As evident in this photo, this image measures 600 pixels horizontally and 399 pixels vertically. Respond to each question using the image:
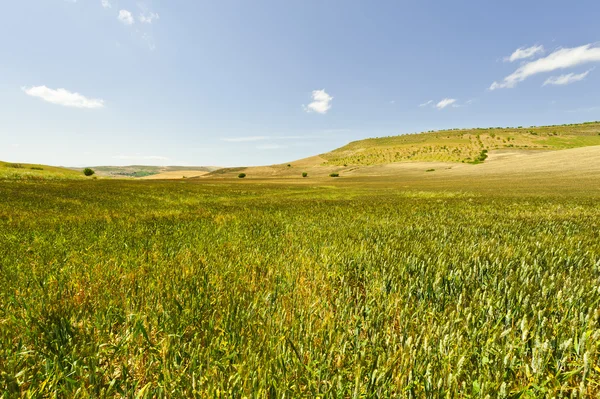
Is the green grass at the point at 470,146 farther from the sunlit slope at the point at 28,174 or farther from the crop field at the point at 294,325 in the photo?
the crop field at the point at 294,325

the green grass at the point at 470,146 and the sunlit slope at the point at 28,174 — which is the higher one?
the green grass at the point at 470,146

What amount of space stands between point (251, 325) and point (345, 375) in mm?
971

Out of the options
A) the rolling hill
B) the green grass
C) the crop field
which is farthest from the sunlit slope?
the green grass

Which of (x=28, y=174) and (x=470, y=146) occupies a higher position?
(x=470, y=146)

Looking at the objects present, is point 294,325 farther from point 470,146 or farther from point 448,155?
point 470,146

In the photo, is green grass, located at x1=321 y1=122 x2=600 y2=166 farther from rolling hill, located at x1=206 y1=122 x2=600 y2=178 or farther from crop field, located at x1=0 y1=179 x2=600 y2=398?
crop field, located at x1=0 y1=179 x2=600 y2=398

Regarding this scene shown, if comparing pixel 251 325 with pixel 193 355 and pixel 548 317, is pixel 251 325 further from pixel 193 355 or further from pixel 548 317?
pixel 548 317

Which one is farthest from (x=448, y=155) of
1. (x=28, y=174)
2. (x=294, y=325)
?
(x=28, y=174)

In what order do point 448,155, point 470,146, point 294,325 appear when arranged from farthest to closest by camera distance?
1. point 470,146
2. point 448,155
3. point 294,325

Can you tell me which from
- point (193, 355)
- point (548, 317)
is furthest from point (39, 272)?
point (548, 317)

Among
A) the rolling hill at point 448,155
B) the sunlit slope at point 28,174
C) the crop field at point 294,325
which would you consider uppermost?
the rolling hill at point 448,155

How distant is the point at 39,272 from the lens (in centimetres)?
370

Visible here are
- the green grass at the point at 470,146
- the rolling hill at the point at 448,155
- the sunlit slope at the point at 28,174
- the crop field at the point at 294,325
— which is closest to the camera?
the crop field at the point at 294,325

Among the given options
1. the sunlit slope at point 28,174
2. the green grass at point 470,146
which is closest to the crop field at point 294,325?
the sunlit slope at point 28,174
